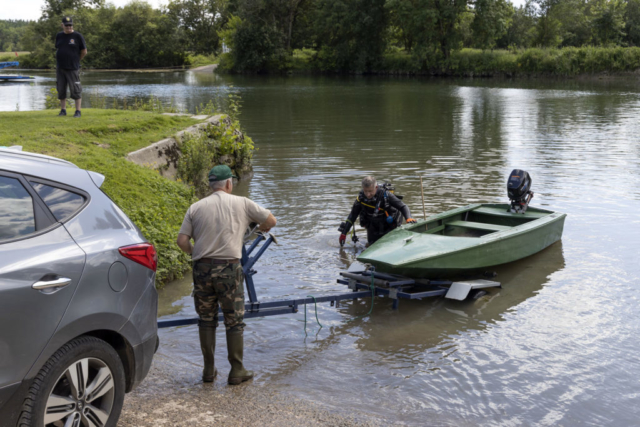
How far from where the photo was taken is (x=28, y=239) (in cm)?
331

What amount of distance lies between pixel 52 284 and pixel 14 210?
0.50 m

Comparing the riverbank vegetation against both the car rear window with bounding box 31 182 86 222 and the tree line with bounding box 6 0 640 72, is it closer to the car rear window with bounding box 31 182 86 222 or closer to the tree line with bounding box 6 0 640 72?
the tree line with bounding box 6 0 640 72

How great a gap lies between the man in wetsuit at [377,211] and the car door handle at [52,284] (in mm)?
6358

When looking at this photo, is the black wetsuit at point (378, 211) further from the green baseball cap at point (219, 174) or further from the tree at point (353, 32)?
the tree at point (353, 32)

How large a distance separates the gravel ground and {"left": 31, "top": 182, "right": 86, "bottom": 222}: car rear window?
163 cm

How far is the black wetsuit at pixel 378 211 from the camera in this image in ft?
31.1

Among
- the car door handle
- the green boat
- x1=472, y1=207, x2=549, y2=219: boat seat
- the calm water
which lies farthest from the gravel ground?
x1=472, y1=207, x2=549, y2=219: boat seat

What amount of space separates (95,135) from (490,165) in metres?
10.9

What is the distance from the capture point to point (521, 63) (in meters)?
59.5

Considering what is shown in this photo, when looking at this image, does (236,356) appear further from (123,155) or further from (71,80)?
(71,80)

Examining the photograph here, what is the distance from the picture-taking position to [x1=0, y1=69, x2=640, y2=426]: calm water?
5453mm

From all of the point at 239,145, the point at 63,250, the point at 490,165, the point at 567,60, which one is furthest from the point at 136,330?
the point at 567,60

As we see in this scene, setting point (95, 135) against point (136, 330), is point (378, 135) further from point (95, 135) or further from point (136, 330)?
point (136, 330)

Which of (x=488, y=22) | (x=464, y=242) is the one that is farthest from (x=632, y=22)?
(x=464, y=242)
